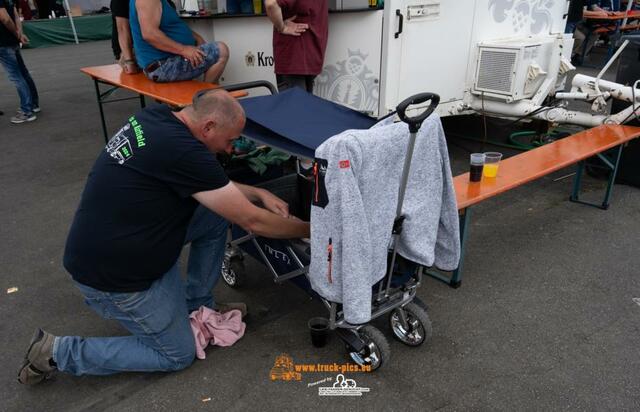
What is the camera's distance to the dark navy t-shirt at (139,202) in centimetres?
199

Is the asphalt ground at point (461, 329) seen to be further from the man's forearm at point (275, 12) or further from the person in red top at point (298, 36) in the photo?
the man's forearm at point (275, 12)

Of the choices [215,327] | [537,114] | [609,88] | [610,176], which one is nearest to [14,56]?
[215,327]

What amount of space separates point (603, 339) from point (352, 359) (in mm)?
1339

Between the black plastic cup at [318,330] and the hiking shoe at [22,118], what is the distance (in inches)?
254

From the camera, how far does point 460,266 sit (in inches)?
118

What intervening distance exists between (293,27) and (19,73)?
4756mm

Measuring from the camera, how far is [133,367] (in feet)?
7.62

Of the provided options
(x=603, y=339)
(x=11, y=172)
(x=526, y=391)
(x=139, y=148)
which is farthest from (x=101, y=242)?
(x=11, y=172)

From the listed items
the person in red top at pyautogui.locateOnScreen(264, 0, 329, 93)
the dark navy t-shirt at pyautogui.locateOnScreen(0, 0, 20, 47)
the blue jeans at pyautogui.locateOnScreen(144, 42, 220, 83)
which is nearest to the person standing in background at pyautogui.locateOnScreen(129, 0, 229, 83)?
the blue jeans at pyautogui.locateOnScreen(144, 42, 220, 83)

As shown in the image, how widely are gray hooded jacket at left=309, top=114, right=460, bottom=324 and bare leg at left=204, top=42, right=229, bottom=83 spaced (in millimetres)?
2960

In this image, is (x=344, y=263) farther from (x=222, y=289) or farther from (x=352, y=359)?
(x=222, y=289)

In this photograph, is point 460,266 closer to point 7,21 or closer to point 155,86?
point 155,86

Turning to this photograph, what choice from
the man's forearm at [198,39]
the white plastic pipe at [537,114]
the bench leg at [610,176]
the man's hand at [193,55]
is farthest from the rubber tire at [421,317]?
the man's forearm at [198,39]

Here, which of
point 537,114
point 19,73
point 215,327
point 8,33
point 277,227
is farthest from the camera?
point 19,73
